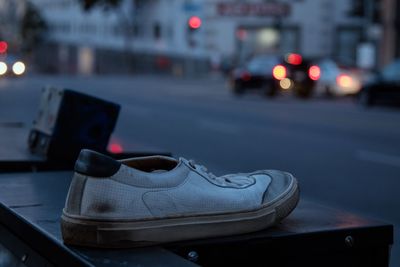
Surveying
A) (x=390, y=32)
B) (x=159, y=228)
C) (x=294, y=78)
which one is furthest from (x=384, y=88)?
(x=159, y=228)

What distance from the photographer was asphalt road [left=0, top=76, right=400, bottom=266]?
10008 millimetres

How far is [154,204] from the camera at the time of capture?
113 inches

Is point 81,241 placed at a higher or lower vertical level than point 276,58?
higher

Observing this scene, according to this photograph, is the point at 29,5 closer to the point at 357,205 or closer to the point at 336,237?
the point at 357,205

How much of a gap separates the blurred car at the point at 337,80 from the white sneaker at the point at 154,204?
28.2 m

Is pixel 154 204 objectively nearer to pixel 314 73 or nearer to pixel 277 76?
pixel 277 76

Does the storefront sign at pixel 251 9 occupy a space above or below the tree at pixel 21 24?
above

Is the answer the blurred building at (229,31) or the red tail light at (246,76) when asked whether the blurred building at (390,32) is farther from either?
the red tail light at (246,76)

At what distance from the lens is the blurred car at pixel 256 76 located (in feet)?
100

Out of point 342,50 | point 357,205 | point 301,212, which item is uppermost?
point 301,212

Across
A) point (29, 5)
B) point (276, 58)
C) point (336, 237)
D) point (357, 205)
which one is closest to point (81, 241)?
point (336, 237)

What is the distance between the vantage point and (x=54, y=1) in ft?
263

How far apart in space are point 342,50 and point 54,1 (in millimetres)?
35005

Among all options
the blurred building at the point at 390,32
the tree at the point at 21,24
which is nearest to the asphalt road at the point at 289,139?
the blurred building at the point at 390,32
